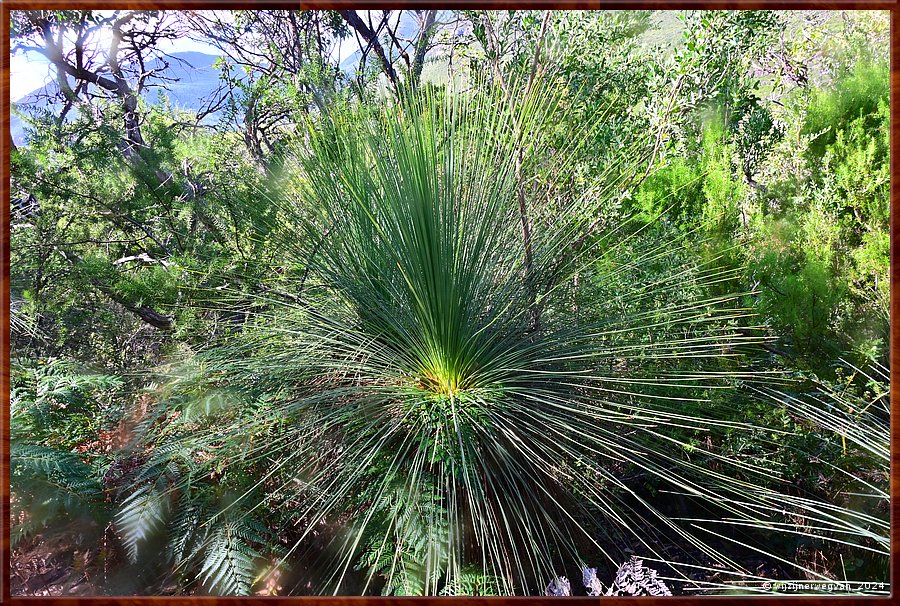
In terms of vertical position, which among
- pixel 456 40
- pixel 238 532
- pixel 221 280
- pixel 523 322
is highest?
pixel 456 40

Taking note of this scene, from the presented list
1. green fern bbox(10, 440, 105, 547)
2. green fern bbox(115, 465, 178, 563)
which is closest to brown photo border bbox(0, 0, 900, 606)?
green fern bbox(10, 440, 105, 547)

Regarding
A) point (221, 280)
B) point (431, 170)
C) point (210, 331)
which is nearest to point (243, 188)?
point (221, 280)

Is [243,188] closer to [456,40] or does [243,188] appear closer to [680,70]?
[456,40]

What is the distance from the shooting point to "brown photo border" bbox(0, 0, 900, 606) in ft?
3.52

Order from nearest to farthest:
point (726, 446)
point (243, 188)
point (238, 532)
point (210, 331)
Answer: point (238, 532)
point (726, 446)
point (210, 331)
point (243, 188)

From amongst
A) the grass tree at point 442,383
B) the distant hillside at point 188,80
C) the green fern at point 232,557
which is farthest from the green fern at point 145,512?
the distant hillside at point 188,80

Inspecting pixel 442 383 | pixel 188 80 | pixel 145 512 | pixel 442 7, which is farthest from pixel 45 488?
pixel 442 7

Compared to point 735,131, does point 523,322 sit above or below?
below

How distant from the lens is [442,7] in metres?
1.12

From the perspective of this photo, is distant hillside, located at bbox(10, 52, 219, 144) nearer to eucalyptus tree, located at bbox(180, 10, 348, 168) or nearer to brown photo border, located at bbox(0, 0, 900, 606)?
eucalyptus tree, located at bbox(180, 10, 348, 168)

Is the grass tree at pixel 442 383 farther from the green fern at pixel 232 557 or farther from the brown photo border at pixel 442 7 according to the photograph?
the brown photo border at pixel 442 7

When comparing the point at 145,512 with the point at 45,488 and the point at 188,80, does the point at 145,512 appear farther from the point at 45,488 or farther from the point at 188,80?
the point at 188,80

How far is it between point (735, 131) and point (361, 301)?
128cm

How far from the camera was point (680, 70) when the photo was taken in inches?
64.5
